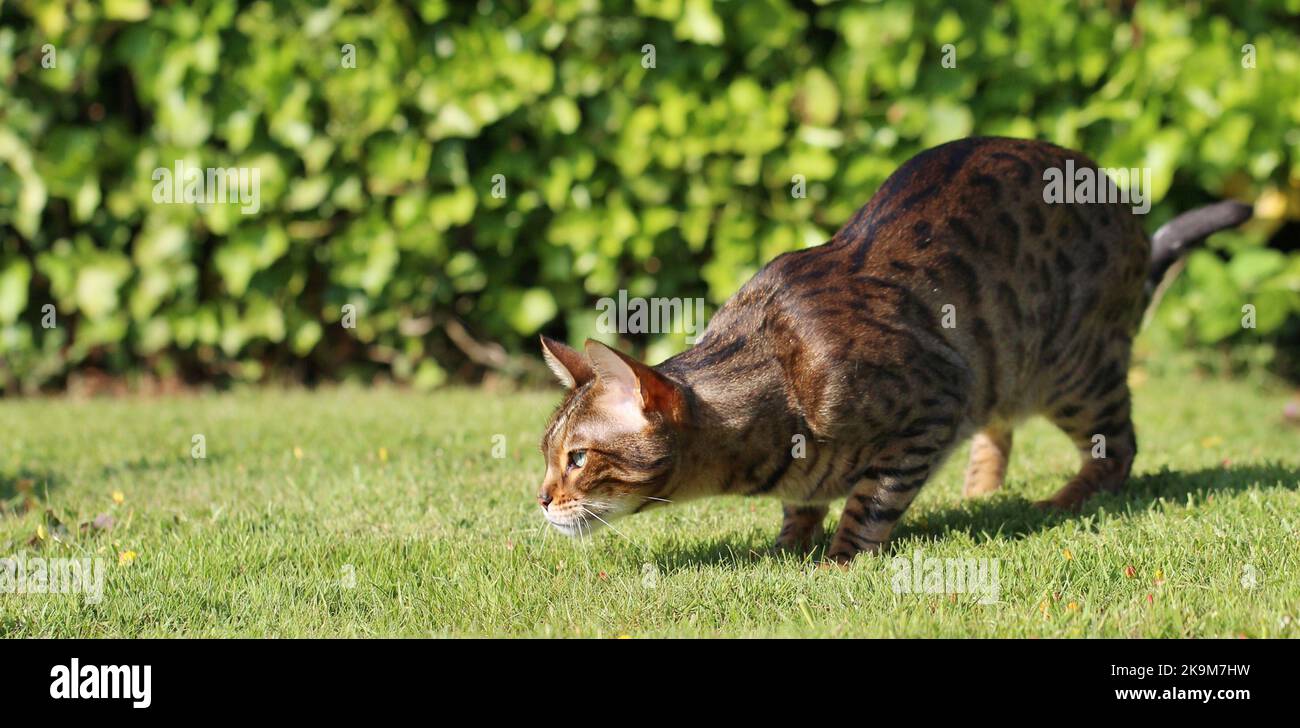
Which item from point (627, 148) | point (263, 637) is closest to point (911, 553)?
point (263, 637)

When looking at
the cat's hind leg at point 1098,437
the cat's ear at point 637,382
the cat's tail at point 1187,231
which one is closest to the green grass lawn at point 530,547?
the cat's hind leg at point 1098,437

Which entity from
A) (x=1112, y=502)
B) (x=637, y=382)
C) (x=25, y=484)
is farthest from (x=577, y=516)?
(x=25, y=484)

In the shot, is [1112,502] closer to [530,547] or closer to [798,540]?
[798,540]

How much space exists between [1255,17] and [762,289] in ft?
15.5

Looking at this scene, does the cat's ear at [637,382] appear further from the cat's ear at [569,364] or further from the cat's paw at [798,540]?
the cat's paw at [798,540]

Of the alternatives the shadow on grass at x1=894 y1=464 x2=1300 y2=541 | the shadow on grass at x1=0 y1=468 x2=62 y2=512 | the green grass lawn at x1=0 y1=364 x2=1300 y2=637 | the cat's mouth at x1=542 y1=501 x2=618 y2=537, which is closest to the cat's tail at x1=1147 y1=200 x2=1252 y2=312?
the shadow on grass at x1=894 y1=464 x2=1300 y2=541

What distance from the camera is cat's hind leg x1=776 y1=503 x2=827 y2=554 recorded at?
189 inches

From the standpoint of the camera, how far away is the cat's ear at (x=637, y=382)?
404 cm

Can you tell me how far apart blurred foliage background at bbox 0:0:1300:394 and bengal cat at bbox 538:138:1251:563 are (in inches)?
100

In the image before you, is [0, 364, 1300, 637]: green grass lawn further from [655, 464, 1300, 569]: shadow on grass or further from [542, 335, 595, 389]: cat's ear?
[542, 335, 595, 389]: cat's ear

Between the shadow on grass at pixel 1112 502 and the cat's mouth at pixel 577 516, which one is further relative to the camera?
the shadow on grass at pixel 1112 502

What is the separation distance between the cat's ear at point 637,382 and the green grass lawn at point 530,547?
560 millimetres

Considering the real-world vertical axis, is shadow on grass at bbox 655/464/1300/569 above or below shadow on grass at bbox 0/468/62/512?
below

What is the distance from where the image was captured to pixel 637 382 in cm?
408
